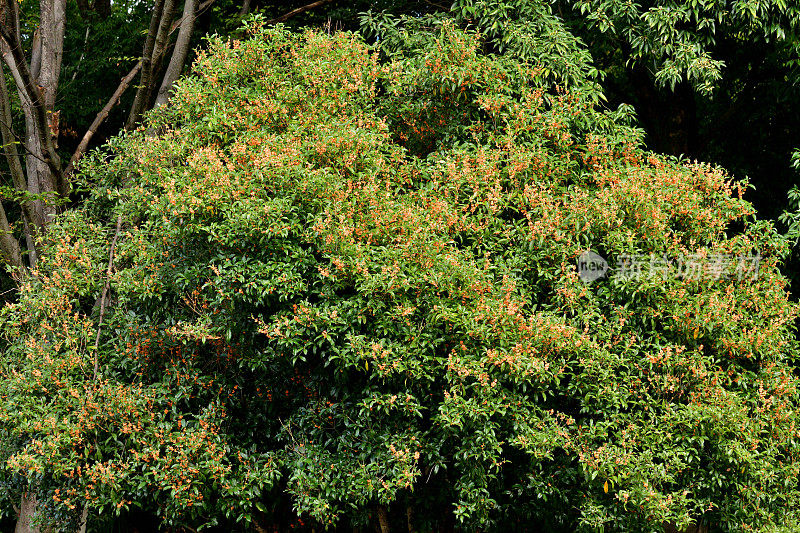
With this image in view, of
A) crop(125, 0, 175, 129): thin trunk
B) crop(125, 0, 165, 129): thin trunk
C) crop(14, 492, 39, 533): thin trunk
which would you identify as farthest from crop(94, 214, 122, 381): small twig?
crop(14, 492, 39, 533): thin trunk

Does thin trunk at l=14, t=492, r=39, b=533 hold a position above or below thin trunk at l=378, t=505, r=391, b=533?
below

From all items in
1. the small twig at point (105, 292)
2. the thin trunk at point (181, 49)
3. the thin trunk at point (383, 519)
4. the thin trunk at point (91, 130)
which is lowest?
the thin trunk at point (383, 519)

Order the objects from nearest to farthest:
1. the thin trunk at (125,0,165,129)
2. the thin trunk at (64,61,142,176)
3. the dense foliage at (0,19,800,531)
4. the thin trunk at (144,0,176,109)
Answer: the dense foliage at (0,19,800,531) → the thin trunk at (144,0,176,109) → the thin trunk at (125,0,165,129) → the thin trunk at (64,61,142,176)

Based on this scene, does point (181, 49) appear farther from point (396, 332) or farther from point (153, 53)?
point (396, 332)

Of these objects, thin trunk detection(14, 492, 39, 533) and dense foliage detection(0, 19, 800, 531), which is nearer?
dense foliage detection(0, 19, 800, 531)

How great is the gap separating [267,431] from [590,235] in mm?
2688

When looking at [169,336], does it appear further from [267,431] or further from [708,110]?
[708,110]

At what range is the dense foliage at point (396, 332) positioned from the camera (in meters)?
4.62

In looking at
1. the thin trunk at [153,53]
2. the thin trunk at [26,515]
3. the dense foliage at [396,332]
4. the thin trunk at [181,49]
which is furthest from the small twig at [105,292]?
the thin trunk at [181,49]

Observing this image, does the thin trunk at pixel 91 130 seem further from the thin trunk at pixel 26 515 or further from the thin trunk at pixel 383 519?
the thin trunk at pixel 383 519

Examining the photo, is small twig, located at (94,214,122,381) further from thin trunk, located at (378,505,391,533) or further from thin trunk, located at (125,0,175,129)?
thin trunk, located at (378,505,391,533)

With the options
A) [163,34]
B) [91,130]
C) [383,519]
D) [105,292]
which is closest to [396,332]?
[383,519]

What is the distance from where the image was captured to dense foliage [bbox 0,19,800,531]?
15.1ft

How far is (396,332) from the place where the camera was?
4.57 meters
